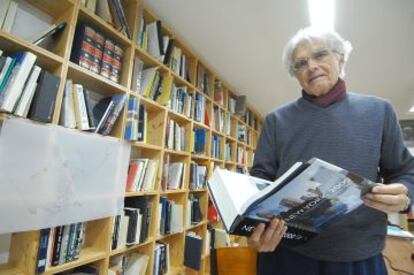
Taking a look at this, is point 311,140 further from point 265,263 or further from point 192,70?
point 192,70

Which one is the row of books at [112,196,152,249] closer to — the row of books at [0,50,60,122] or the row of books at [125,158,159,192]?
the row of books at [125,158,159,192]

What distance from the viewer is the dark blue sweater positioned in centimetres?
71

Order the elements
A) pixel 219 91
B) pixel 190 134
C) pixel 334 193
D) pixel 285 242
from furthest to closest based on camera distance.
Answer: pixel 219 91 → pixel 190 134 → pixel 285 242 → pixel 334 193

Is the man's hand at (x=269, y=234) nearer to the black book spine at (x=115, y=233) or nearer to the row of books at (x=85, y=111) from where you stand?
the row of books at (x=85, y=111)

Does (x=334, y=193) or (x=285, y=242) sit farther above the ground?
(x=334, y=193)

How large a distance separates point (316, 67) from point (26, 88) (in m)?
1.28

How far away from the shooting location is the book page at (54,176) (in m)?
1.08

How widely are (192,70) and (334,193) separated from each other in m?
2.30

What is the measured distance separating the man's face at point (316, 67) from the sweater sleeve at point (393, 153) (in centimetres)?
20

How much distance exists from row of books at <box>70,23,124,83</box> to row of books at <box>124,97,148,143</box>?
0.64ft

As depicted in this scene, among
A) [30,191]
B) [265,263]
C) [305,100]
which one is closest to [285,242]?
[265,263]

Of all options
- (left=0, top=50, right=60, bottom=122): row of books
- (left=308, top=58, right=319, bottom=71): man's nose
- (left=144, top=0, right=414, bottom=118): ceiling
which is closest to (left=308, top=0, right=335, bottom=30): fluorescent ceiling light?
(left=144, top=0, right=414, bottom=118): ceiling

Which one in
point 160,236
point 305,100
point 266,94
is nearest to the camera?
point 305,100

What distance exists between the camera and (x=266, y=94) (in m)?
3.89
